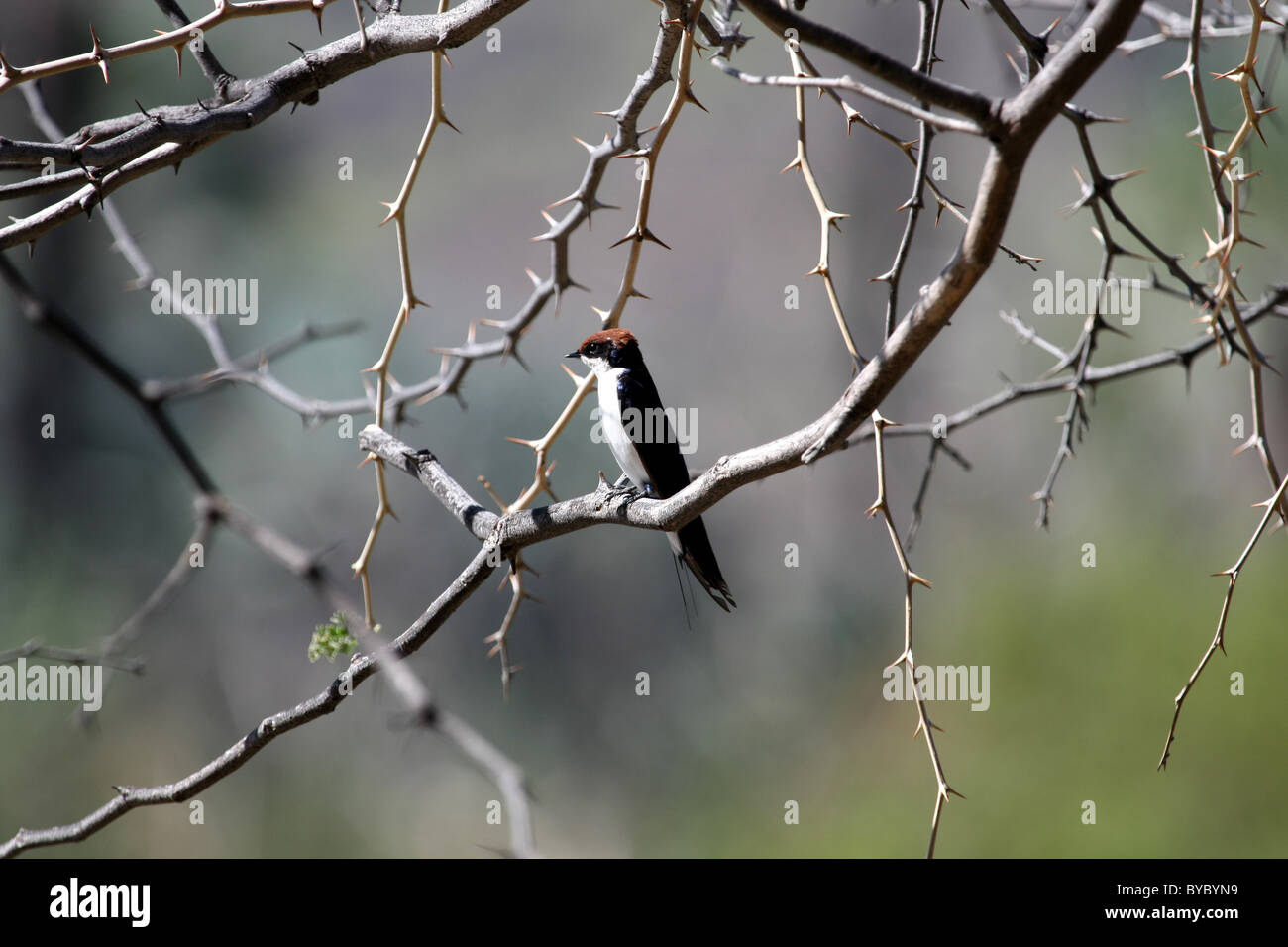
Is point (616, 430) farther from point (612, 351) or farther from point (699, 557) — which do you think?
point (699, 557)

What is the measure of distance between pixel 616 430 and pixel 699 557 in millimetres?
490

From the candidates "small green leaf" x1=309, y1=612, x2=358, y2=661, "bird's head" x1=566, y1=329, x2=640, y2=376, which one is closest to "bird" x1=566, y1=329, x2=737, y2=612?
"bird's head" x1=566, y1=329, x2=640, y2=376

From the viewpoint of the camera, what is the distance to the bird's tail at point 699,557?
2434 mm

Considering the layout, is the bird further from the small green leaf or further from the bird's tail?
the small green leaf

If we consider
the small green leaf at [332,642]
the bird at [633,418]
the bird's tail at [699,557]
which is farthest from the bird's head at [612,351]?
the small green leaf at [332,642]

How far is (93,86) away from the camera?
6586 mm

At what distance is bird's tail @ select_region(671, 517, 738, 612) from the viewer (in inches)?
95.8

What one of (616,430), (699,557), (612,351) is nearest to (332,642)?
(699,557)

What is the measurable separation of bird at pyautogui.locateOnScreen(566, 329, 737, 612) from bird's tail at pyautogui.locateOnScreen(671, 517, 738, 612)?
0.26 ft

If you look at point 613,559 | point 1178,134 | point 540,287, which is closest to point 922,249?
point 1178,134

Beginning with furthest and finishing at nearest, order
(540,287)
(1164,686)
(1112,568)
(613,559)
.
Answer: (613,559), (1112,568), (1164,686), (540,287)

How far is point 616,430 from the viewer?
→ 2.80 metres
